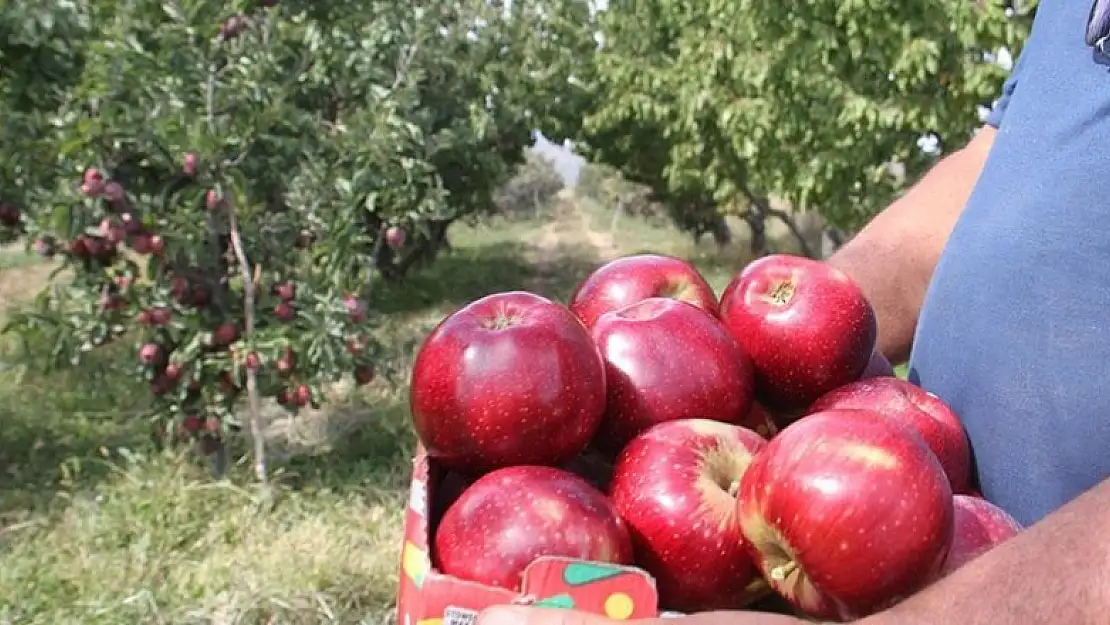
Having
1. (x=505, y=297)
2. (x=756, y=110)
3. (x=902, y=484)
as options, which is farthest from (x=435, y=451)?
(x=756, y=110)

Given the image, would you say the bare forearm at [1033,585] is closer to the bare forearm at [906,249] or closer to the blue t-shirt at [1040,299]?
the blue t-shirt at [1040,299]

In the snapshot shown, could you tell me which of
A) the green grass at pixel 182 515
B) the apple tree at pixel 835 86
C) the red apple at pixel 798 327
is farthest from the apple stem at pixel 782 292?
the apple tree at pixel 835 86

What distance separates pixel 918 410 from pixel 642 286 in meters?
0.37

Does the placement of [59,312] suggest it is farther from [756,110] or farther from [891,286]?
[756,110]

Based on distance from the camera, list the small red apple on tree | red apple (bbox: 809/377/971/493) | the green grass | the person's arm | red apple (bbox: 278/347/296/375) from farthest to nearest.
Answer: the small red apple on tree → red apple (bbox: 278/347/296/375) → the green grass → the person's arm → red apple (bbox: 809/377/971/493)

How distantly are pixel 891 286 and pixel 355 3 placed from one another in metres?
4.06

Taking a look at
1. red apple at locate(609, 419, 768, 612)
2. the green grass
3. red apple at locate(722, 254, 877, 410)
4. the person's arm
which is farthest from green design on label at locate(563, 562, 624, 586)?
the green grass

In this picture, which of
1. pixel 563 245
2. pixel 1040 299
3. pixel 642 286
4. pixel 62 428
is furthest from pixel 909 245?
pixel 563 245

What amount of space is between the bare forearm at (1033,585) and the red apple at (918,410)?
0.26 m

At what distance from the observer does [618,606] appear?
2.74 feet

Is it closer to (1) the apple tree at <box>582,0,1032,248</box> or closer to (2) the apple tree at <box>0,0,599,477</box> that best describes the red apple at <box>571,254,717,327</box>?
(2) the apple tree at <box>0,0,599,477</box>

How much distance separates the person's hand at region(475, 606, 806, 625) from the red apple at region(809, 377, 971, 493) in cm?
36

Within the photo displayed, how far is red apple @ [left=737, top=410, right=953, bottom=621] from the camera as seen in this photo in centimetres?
87

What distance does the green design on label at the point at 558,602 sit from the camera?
833 millimetres
